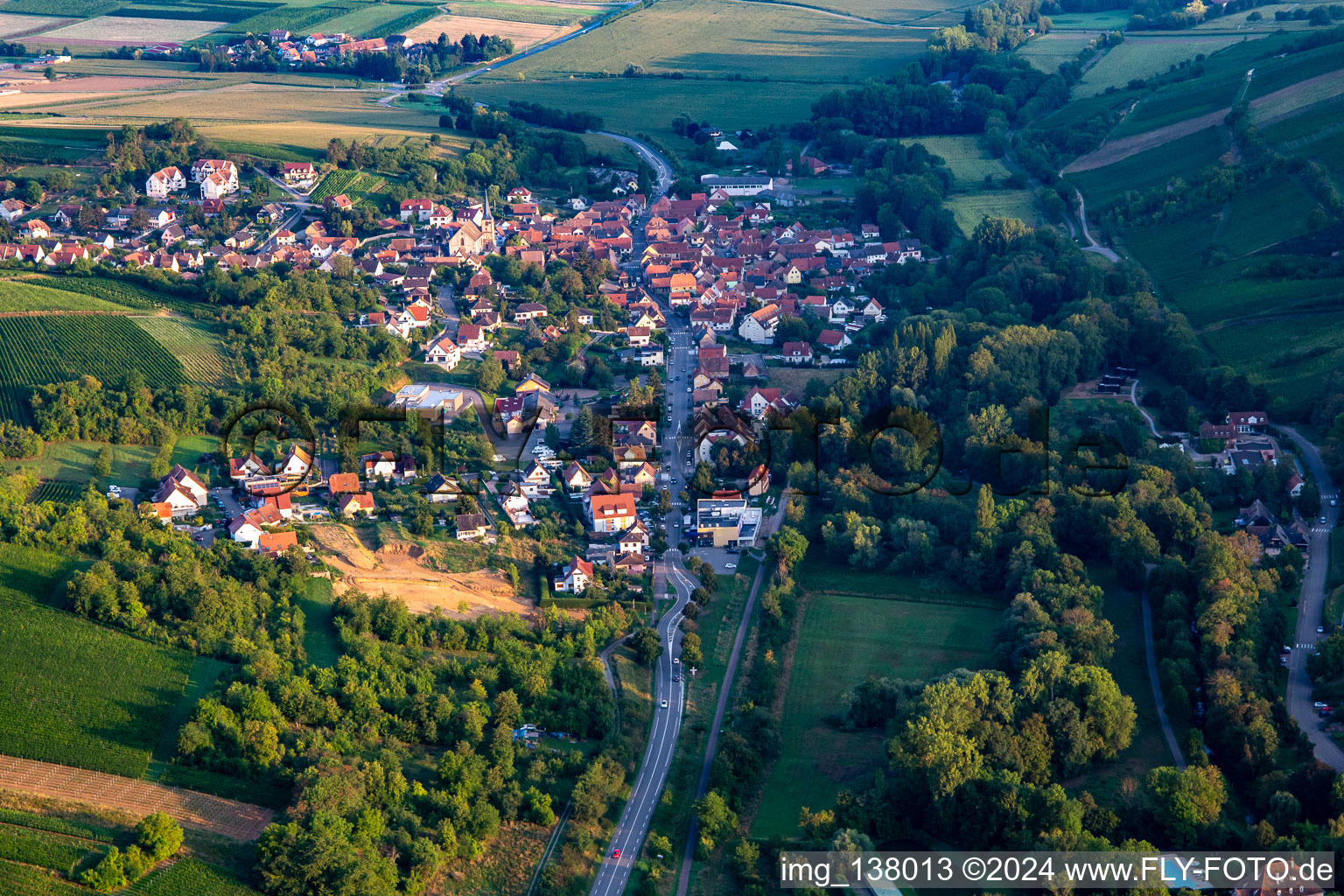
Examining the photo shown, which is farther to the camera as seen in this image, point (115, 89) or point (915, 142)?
point (115, 89)

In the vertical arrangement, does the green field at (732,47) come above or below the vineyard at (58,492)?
above

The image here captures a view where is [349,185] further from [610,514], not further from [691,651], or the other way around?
[691,651]

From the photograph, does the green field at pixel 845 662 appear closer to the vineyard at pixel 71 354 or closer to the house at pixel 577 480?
the house at pixel 577 480

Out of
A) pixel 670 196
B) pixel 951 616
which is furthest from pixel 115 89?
pixel 951 616

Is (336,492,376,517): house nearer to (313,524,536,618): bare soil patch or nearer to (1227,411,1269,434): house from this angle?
(313,524,536,618): bare soil patch

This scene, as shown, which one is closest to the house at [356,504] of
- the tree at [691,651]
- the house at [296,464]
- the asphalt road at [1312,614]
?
the house at [296,464]

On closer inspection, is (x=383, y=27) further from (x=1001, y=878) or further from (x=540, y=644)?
(x=1001, y=878)
